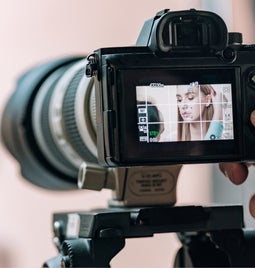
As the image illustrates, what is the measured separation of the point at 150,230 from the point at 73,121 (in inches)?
9.2

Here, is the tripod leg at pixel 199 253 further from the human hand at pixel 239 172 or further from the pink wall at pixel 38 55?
the pink wall at pixel 38 55

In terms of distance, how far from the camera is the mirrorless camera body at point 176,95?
0.60 metres

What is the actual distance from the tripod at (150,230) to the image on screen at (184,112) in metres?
0.09

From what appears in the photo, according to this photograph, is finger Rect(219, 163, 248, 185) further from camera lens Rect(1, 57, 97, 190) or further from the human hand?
camera lens Rect(1, 57, 97, 190)

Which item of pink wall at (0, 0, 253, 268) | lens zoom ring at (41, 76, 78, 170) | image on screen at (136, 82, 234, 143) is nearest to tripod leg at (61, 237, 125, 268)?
image on screen at (136, 82, 234, 143)

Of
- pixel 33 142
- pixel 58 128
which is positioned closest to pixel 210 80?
pixel 58 128

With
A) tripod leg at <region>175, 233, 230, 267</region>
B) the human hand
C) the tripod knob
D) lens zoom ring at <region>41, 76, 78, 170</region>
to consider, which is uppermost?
lens zoom ring at <region>41, 76, 78, 170</region>

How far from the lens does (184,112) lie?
0.61 meters

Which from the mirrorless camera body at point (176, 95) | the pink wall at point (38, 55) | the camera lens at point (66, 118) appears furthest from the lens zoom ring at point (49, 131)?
the pink wall at point (38, 55)

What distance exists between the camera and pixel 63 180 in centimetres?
102

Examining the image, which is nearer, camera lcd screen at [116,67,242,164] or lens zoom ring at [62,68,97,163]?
camera lcd screen at [116,67,242,164]

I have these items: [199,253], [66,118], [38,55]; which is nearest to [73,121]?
[66,118]

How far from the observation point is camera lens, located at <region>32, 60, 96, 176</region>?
2.71ft

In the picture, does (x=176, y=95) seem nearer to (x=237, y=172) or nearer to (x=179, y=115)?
(x=179, y=115)
